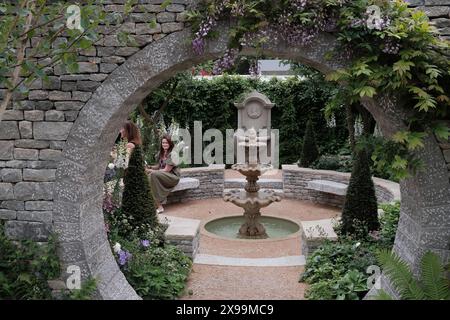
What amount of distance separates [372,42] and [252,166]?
15.3 ft

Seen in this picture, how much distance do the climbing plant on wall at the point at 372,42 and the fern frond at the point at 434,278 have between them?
0.76 metres

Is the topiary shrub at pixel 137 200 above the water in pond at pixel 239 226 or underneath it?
above

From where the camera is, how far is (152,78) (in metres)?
4.29

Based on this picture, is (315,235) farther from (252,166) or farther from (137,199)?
(137,199)

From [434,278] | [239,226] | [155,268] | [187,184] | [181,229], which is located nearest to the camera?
[434,278]

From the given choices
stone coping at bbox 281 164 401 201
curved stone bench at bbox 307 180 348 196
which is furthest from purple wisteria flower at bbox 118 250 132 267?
curved stone bench at bbox 307 180 348 196

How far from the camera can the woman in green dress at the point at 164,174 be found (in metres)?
8.94

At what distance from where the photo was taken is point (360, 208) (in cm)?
652

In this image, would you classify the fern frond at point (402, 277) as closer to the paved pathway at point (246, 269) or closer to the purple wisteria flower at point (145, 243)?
the paved pathway at point (246, 269)

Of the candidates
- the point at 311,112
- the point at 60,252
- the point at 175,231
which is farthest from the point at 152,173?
the point at 311,112

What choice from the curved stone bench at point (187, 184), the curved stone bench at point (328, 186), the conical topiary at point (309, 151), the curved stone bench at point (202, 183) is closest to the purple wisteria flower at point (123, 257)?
the curved stone bench at point (187, 184)

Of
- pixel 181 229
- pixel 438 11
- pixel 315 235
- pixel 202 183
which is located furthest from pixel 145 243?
pixel 202 183
